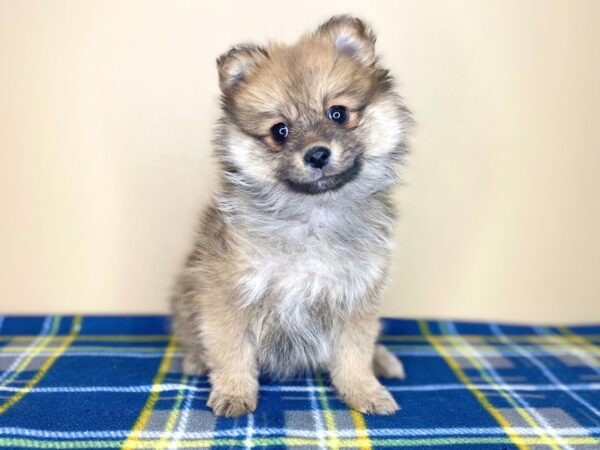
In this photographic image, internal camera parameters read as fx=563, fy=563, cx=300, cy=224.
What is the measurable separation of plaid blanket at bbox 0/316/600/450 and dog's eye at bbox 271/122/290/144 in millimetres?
843

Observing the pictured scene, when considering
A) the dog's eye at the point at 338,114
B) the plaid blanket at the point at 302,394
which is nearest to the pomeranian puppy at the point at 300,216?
the dog's eye at the point at 338,114

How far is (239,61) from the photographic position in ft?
5.72

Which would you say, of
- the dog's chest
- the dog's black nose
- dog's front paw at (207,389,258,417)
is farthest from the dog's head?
dog's front paw at (207,389,258,417)

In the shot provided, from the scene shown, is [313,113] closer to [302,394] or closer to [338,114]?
[338,114]

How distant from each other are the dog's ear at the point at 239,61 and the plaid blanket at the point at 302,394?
104 cm

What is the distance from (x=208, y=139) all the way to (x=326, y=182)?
0.96 meters

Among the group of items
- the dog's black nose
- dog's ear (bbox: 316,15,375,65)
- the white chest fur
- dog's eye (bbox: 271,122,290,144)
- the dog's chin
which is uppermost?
dog's ear (bbox: 316,15,375,65)

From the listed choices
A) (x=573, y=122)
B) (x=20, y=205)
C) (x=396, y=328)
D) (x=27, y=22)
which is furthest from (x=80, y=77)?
(x=573, y=122)

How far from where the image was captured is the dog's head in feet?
5.35

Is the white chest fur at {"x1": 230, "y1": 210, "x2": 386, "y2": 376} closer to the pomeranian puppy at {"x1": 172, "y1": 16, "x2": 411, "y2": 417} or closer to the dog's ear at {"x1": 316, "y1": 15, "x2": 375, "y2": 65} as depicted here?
the pomeranian puppy at {"x1": 172, "y1": 16, "x2": 411, "y2": 417}

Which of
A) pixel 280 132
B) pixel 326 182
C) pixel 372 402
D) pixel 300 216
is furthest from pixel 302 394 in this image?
pixel 280 132

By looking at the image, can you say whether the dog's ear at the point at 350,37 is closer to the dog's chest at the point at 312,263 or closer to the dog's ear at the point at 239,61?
the dog's ear at the point at 239,61

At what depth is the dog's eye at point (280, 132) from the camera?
1673 mm

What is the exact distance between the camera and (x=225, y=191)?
1.81 metres
